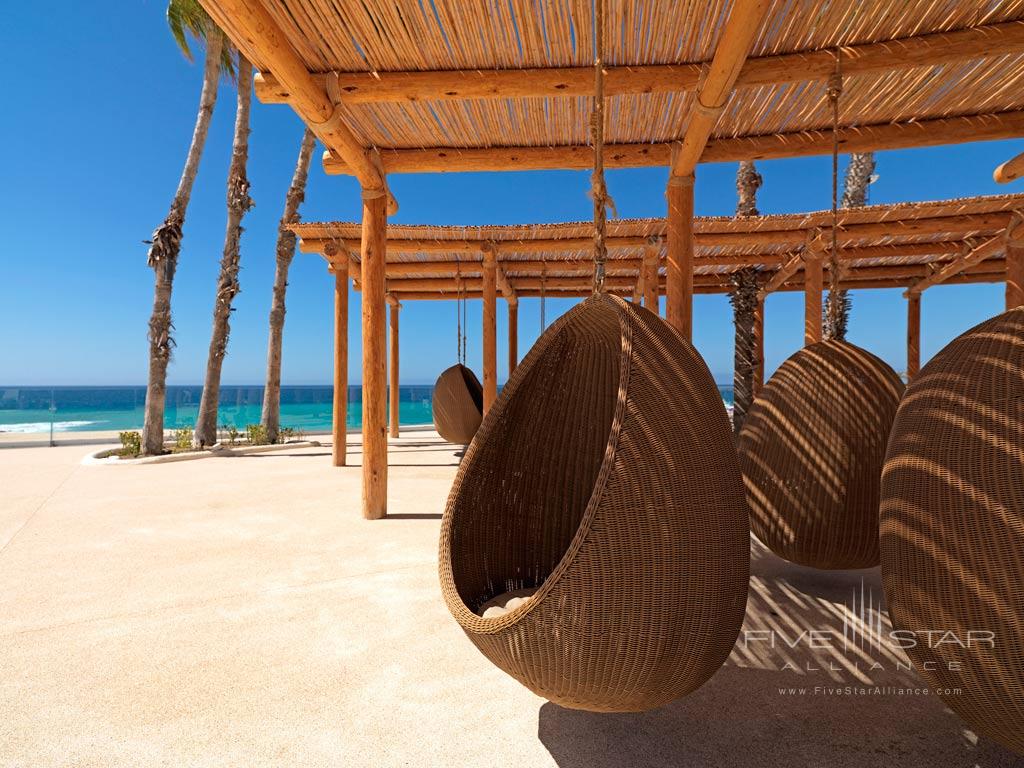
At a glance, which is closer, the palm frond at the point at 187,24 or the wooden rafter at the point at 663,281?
the wooden rafter at the point at 663,281

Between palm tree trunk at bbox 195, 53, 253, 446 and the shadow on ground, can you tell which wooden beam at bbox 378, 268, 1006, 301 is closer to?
palm tree trunk at bbox 195, 53, 253, 446

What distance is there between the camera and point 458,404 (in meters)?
7.30

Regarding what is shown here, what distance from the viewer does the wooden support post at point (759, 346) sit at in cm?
913

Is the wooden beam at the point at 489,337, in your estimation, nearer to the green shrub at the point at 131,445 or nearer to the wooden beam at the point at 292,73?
the wooden beam at the point at 292,73

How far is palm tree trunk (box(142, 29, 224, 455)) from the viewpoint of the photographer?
856 centimetres

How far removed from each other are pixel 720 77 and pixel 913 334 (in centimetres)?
868

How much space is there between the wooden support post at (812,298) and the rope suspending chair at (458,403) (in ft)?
14.2

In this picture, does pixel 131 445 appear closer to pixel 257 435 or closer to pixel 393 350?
pixel 257 435

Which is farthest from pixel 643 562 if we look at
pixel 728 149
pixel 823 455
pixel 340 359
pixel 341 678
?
pixel 340 359

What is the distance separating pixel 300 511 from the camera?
15.3ft

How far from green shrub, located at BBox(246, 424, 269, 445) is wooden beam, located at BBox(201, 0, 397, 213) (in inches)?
284

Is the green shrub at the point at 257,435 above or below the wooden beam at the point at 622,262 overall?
below

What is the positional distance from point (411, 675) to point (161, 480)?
5532mm

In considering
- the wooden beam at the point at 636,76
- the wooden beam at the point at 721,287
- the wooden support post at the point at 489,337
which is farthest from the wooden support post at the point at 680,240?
the wooden beam at the point at 721,287
